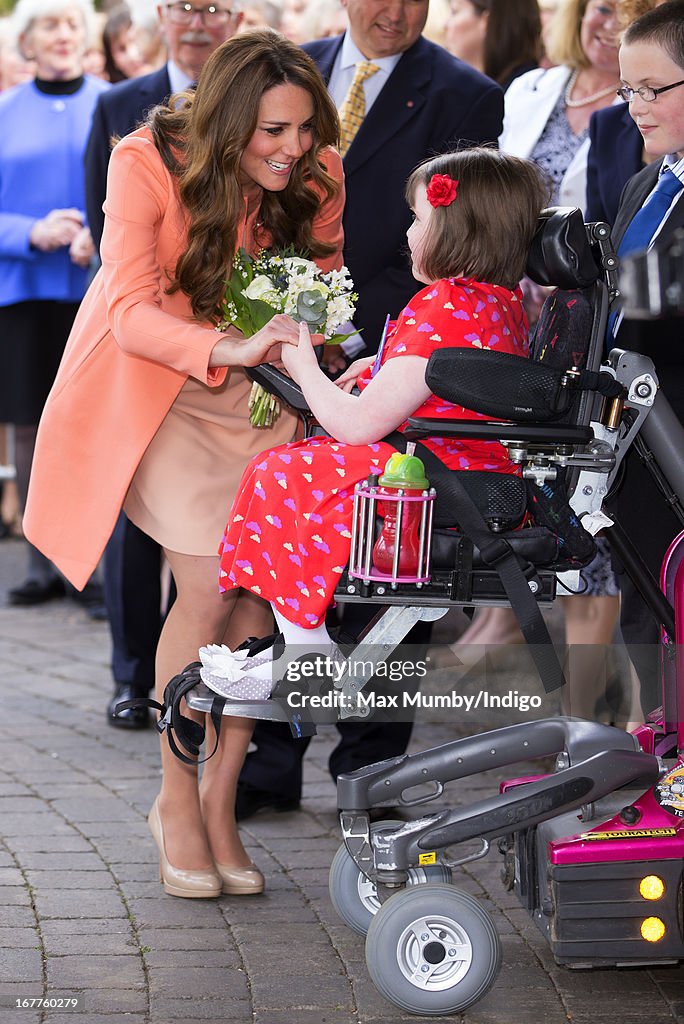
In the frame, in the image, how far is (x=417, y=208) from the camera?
124 inches

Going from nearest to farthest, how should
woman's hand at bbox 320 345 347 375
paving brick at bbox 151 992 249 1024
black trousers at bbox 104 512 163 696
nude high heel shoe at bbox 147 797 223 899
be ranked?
paving brick at bbox 151 992 249 1024 < nude high heel shoe at bbox 147 797 223 899 < woman's hand at bbox 320 345 347 375 < black trousers at bbox 104 512 163 696

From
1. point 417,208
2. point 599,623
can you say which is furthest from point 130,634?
point 417,208

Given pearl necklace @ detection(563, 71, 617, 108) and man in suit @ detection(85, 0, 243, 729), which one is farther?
pearl necklace @ detection(563, 71, 617, 108)

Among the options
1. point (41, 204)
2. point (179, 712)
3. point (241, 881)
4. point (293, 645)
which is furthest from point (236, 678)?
point (41, 204)

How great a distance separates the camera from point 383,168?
14.3 ft

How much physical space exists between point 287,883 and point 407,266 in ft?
5.86

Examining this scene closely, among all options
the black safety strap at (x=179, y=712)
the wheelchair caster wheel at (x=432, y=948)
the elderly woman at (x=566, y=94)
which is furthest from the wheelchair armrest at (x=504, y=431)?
the elderly woman at (x=566, y=94)

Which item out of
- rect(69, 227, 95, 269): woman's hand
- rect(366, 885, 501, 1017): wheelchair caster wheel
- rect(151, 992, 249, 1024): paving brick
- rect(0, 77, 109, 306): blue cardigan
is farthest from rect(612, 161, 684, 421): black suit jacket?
rect(0, 77, 109, 306): blue cardigan

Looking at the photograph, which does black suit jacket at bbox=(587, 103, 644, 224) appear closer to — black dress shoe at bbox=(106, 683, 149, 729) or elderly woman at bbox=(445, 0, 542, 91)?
elderly woman at bbox=(445, 0, 542, 91)

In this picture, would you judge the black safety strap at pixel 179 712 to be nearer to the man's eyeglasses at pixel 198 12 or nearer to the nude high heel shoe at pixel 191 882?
the nude high heel shoe at pixel 191 882

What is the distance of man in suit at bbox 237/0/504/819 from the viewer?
4.27 m

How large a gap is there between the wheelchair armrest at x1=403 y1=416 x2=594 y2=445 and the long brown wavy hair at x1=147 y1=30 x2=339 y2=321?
0.83m

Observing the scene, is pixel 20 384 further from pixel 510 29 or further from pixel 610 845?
pixel 610 845

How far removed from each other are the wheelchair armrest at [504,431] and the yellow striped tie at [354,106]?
1729mm
